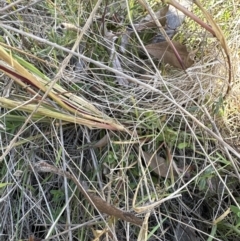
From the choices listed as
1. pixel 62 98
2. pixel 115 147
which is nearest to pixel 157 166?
pixel 115 147

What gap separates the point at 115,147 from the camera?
1052 millimetres

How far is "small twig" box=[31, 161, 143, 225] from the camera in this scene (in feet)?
3.10

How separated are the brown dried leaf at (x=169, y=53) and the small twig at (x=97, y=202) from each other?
0.36 meters

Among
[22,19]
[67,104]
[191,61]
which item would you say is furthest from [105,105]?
[22,19]

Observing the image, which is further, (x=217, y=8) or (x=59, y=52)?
(x=217, y=8)

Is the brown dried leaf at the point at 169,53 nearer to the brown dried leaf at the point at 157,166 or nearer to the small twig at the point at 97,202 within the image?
the brown dried leaf at the point at 157,166

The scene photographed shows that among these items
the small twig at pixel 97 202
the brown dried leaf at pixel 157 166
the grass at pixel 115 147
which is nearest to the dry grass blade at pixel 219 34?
the grass at pixel 115 147

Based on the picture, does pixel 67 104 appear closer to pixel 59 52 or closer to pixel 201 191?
pixel 59 52

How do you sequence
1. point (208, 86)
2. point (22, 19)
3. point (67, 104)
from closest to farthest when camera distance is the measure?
1. point (67, 104)
2. point (208, 86)
3. point (22, 19)

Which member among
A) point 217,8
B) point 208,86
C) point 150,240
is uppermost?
point 217,8

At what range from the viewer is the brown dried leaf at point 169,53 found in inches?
44.3

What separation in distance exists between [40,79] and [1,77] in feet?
0.42

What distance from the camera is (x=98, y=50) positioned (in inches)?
46.6

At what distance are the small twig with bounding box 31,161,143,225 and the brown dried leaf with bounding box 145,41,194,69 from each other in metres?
0.36
